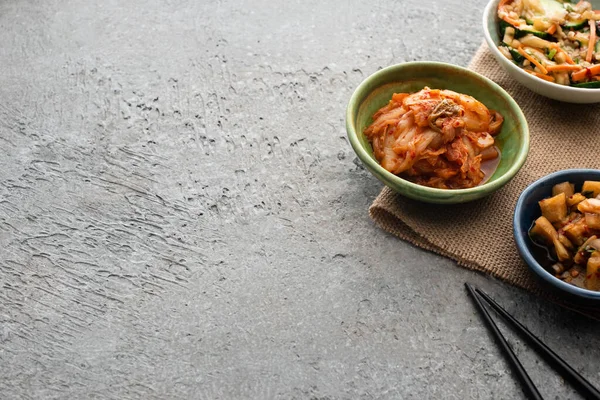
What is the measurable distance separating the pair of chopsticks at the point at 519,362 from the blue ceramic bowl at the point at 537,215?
A: 0.15 m

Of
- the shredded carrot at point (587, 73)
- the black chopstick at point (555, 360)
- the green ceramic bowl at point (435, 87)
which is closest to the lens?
the black chopstick at point (555, 360)

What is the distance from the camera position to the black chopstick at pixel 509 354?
1.75 metres

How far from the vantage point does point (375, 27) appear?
286cm

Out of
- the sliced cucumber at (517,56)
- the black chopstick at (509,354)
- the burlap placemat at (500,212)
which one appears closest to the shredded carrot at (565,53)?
the sliced cucumber at (517,56)

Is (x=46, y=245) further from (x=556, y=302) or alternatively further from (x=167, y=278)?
(x=556, y=302)

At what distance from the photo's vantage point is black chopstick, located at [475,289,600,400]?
68.2 inches

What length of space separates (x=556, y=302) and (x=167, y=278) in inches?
43.0

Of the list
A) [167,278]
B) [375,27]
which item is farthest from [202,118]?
[375,27]

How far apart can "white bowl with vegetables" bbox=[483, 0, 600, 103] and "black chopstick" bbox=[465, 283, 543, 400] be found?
0.80 meters

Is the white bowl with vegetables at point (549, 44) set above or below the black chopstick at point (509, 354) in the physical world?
above

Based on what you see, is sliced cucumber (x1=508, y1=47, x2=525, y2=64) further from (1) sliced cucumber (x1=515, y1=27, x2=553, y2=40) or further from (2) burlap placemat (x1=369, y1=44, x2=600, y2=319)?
(2) burlap placemat (x1=369, y1=44, x2=600, y2=319)

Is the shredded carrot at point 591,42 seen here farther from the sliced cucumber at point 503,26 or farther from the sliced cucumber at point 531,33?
the sliced cucumber at point 503,26

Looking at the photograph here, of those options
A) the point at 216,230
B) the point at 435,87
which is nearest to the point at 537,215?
the point at 435,87

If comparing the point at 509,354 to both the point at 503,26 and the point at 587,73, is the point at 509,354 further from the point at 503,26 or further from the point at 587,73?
the point at 503,26
